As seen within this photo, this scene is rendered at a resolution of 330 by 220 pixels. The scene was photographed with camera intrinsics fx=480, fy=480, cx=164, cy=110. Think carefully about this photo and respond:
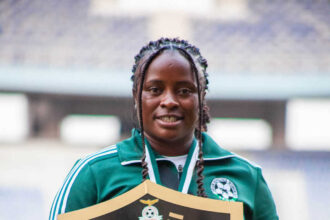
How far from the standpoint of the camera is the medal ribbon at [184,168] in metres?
1.16

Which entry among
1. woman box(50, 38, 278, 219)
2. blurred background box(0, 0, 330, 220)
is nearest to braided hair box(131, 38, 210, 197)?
woman box(50, 38, 278, 219)

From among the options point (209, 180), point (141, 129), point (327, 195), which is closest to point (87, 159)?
point (141, 129)

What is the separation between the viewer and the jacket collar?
A: 117 centimetres

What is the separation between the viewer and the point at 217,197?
1.17m

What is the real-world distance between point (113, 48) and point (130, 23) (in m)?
0.98

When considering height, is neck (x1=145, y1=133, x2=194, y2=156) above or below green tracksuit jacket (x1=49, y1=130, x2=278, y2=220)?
above

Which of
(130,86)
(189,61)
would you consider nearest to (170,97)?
(189,61)

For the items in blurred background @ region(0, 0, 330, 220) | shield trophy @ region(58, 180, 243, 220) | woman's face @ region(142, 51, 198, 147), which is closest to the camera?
shield trophy @ region(58, 180, 243, 220)

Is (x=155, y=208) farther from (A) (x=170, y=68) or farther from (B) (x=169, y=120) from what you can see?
(A) (x=170, y=68)

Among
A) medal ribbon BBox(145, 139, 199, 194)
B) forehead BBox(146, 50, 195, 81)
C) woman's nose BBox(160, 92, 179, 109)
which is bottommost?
medal ribbon BBox(145, 139, 199, 194)

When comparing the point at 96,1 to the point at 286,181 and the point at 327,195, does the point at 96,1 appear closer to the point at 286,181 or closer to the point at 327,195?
the point at 286,181

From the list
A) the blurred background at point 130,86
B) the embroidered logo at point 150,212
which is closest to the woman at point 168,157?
the embroidered logo at point 150,212

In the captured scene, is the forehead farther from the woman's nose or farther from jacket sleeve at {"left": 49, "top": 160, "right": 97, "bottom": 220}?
jacket sleeve at {"left": 49, "top": 160, "right": 97, "bottom": 220}

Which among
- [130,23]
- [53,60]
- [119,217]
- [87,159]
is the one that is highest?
[130,23]
